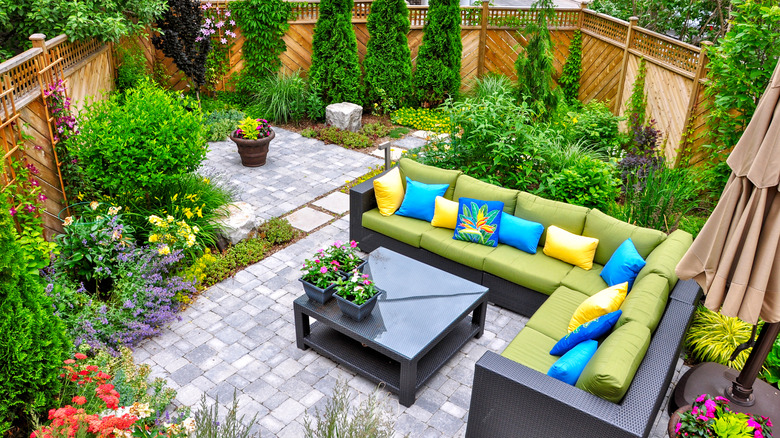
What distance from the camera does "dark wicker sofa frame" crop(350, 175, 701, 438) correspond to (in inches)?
A: 126

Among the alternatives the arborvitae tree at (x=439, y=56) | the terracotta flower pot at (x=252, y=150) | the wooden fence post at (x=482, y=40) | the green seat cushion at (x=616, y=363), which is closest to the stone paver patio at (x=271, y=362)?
the green seat cushion at (x=616, y=363)

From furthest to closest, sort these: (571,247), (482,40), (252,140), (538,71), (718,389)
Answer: (482,40), (538,71), (252,140), (571,247), (718,389)

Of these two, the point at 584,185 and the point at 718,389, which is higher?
the point at 584,185

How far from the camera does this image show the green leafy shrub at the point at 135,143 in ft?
17.2

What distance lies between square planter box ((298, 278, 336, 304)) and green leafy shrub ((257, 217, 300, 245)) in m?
1.88

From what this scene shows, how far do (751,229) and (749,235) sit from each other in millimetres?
33

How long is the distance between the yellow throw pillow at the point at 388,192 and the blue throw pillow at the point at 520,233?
118 centimetres

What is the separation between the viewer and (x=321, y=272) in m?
4.48

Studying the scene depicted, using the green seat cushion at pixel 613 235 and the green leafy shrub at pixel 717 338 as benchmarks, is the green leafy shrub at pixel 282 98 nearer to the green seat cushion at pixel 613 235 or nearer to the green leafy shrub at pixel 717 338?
the green seat cushion at pixel 613 235

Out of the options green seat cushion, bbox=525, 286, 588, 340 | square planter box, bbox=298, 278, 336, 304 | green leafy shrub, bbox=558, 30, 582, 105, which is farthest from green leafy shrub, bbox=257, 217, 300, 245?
green leafy shrub, bbox=558, 30, 582, 105

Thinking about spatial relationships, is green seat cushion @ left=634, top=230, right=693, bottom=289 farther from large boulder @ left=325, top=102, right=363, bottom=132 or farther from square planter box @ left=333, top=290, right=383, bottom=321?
large boulder @ left=325, top=102, right=363, bottom=132

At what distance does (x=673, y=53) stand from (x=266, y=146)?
5899 mm

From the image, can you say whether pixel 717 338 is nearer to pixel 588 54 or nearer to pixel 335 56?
pixel 588 54

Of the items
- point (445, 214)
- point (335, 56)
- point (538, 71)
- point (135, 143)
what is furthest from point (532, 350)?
point (335, 56)
